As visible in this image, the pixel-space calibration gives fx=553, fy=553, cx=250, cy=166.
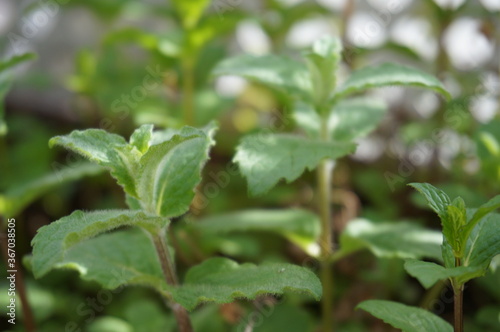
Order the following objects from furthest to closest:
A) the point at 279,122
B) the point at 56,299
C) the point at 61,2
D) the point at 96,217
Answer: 1. the point at 61,2
2. the point at 279,122
3. the point at 56,299
4. the point at 96,217

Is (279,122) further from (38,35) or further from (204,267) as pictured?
(38,35)

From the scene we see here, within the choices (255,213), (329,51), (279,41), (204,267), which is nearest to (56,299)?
(255,213)

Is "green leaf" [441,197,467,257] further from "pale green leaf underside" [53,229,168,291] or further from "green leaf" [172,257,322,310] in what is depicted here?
"pale green leaf underside" [53,229,168,291]

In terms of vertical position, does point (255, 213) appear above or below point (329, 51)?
below

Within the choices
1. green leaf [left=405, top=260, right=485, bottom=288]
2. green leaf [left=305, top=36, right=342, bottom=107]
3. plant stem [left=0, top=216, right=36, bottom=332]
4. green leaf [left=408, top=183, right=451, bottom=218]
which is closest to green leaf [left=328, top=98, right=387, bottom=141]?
green leaf [left=305, top=36, right=342, bottom=107]

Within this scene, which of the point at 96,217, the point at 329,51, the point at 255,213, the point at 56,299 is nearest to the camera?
the point at 96,217

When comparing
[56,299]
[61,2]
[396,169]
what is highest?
[61,2]

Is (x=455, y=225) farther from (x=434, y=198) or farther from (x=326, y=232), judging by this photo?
(x=326, y=232)
